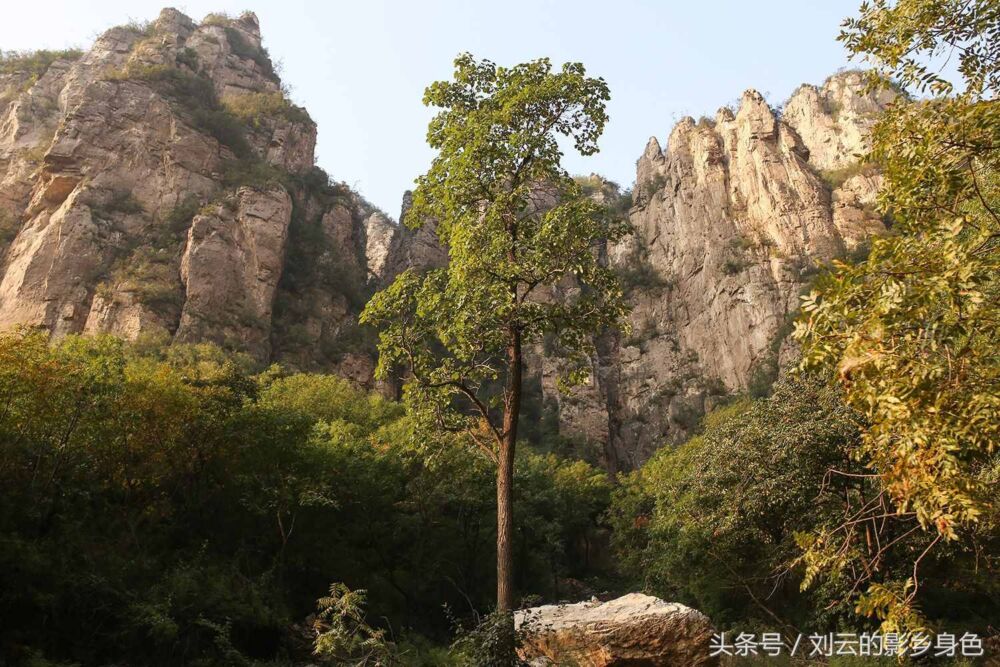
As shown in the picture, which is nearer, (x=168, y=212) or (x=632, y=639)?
(x=632, y=639)

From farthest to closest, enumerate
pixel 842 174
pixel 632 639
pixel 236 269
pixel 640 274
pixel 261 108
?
pixel 640 274, pixel 261 108, pixel 842 174, pixel 236 269, pixel 632 639

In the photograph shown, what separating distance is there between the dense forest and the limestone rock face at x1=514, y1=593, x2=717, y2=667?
69.1 inches

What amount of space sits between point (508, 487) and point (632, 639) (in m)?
3.50

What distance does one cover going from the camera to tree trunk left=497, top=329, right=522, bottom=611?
9.02m

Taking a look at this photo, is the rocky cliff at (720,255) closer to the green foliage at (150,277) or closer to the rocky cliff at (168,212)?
the rocky cliff at (168,212)

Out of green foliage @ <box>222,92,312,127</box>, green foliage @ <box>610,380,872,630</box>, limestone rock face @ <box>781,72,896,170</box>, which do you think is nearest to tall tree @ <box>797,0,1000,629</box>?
green foliage @ <box>610,380,872,630</box>

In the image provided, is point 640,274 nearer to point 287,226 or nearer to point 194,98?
point 287,226

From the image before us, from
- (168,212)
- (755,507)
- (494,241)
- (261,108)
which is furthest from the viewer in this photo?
(261,108)

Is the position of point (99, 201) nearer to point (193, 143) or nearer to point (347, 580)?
point (193, 143)

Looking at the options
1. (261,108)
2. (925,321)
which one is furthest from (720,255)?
(925,321)

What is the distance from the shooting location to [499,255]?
30.9 ft

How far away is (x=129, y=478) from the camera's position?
16.9 m

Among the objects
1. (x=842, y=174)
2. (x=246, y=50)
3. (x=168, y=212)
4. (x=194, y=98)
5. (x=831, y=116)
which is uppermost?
(x=831, y=116)

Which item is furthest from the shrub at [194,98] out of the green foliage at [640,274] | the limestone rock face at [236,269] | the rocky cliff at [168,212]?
the green foliage at [640,274]
